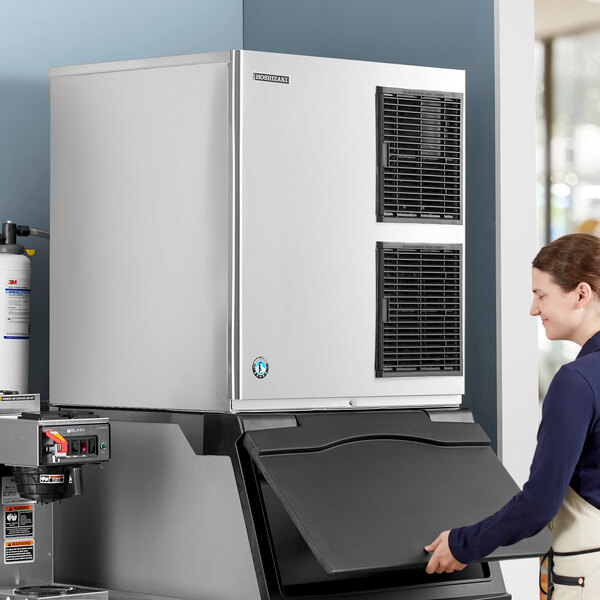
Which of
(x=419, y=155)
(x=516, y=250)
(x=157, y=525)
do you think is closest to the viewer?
(x=157, y=525)

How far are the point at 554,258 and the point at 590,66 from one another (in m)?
2.47

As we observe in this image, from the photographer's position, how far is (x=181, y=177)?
2436 millimetres

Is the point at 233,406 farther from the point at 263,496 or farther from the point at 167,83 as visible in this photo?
the point at 167,83

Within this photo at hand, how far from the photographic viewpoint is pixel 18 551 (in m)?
2.41

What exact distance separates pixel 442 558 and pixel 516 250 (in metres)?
1.04

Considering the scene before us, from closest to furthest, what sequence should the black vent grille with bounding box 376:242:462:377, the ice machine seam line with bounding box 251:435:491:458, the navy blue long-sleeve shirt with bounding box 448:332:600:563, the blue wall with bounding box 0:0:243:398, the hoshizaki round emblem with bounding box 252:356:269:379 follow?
the navy blue long-sleeve shirt with bounding box 448:332:600:563 → the ice machine seam line with bounding box 251:435:491:458 → the hoshizaki round emblem with bounding box 252:356:269:379 → the black vent grille with bounding box 376:242:462:377 → the blue wall with bounding box 0:0:243:398

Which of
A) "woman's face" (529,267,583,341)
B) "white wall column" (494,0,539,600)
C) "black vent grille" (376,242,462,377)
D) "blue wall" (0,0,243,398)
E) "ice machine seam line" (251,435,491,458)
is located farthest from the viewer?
"blue wall" (0,0,243,398)

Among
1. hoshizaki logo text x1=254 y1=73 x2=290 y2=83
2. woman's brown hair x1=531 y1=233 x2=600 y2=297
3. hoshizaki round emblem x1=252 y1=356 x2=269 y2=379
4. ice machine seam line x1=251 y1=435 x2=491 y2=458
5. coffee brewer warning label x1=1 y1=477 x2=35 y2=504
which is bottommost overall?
coffee brewer warning label x1=1 y1=477 x2=35 y2=504

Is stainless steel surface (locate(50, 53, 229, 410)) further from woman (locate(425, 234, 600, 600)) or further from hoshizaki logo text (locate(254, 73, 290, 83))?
woman (locate(425, 234, 600, 600))

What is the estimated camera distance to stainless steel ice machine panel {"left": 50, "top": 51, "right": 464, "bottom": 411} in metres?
2.38

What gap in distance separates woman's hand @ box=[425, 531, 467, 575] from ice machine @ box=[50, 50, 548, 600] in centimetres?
6

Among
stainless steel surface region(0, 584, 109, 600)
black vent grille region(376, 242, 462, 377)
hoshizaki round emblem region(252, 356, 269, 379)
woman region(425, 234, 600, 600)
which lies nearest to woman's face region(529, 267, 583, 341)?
woman region(425, 234, 600, 600)

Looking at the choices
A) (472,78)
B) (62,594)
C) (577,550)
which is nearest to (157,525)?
(62,594)

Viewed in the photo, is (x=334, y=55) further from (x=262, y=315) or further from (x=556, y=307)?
(x=556, y=307)
